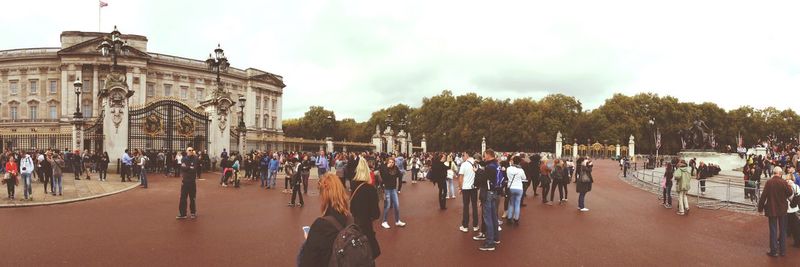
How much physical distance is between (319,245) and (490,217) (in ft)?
16.8

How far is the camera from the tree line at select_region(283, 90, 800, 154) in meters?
72.4

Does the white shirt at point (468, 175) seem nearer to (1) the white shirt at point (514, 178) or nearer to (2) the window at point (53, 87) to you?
(1) the white shirt at point (514, 178)

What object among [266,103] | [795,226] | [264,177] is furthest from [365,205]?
[266,103]

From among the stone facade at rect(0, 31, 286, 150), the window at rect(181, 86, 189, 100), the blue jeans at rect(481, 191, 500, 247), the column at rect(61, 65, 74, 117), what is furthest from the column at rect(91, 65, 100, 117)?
the blue jeans at rect(481, 191, 500, 247)

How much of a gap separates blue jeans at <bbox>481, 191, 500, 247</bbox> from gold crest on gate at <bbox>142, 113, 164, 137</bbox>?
20485mm

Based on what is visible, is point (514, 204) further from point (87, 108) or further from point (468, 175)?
point (87, 108)

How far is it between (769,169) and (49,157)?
32174mm

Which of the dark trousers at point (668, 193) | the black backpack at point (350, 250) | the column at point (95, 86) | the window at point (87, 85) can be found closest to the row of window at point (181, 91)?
the column at point (95, 86)

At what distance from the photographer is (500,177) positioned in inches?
405

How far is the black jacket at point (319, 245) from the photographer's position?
3338mm

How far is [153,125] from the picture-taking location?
23453mm

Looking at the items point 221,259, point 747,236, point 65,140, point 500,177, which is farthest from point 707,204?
point 65,140

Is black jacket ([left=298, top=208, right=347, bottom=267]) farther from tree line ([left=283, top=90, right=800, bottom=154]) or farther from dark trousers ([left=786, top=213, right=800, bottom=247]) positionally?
tree line ([left=283, top=90, right=800, bottom=154])

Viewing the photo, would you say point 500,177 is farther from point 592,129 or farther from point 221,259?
point 592,129
